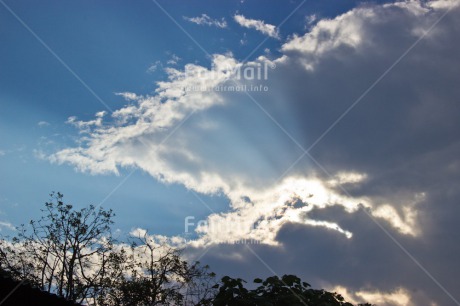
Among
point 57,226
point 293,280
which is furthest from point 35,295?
point 57,226

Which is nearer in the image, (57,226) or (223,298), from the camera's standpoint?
(223,298)

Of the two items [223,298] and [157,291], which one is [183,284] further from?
[223,298]

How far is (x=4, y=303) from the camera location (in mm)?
7492

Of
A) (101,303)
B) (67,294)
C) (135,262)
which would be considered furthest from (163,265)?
(67,294)

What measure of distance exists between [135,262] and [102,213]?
4123 mm

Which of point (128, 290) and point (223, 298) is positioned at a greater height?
point (128, 290)

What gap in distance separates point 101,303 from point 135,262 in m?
3.33

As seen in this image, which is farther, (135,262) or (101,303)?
(135,262)

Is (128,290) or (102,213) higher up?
(102,213)

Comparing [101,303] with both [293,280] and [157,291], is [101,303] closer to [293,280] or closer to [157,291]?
[157,291]

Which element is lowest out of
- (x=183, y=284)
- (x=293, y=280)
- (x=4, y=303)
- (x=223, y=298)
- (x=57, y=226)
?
(x=4, y=303)

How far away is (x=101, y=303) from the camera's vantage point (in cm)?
2386

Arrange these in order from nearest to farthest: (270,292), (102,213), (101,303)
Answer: (270,292) < (101,303) < (102,213)

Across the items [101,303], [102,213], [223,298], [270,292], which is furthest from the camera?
[102,213]
